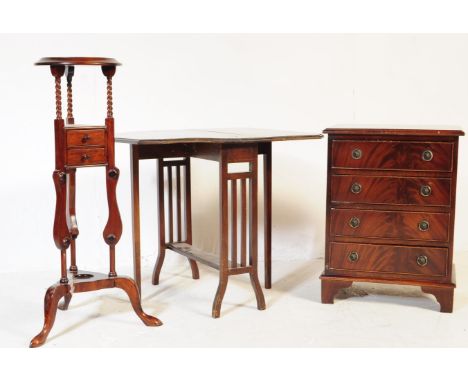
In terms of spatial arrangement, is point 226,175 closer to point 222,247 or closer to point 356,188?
point 222,247

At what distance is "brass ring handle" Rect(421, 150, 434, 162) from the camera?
152 inches

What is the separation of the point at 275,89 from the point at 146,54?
3.26 feet

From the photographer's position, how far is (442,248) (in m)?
3.93

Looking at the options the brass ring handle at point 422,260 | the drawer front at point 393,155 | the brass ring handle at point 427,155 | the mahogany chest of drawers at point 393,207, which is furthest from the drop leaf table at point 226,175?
the brass ring handle at point 422,260

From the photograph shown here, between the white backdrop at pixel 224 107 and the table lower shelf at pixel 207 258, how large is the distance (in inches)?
30.0

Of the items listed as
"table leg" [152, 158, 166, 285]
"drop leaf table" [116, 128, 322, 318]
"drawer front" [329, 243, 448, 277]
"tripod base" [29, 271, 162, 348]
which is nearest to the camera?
"tripod base" [29, 271, 162, 348]

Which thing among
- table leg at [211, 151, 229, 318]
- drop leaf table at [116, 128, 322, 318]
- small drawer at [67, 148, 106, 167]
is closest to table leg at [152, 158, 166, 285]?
drop leaf table at [116, 128, 322, 318]

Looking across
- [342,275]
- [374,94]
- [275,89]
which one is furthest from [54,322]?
[374,94]

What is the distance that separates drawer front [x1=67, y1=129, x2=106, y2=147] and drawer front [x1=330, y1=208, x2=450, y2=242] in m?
1.40

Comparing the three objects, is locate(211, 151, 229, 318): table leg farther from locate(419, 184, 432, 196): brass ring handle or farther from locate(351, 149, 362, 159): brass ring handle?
locate(419, 184, 432, 196): brass ring handle

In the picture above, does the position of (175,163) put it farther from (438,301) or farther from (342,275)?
(438,301)

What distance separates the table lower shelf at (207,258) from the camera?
13.1ft

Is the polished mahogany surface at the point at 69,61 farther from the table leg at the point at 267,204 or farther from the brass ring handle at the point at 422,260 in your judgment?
the brass ring handle at the point at 422,260

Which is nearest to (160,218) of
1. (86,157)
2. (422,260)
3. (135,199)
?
(135,199)
